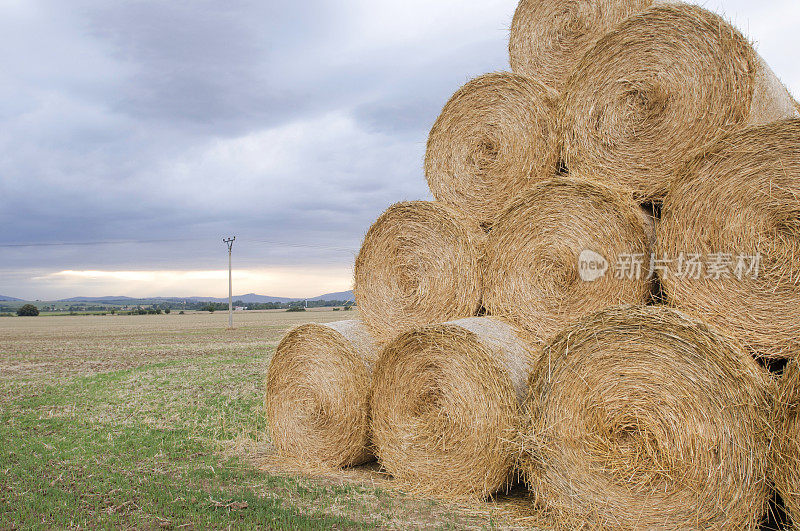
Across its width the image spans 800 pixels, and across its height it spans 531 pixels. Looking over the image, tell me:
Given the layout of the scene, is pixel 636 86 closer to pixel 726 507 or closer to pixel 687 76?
pixel 687 76

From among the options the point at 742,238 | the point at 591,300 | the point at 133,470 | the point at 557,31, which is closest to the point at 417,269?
the point at 591,300

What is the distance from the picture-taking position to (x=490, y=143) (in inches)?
215

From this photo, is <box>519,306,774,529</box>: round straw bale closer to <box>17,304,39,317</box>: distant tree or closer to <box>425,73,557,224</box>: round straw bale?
<box>425,73,557,224</box>: round straw bale

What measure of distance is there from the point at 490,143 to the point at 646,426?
2.92 meters

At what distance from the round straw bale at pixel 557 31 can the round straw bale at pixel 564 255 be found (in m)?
1.82

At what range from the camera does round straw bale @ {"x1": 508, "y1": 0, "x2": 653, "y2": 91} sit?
5.86 meters

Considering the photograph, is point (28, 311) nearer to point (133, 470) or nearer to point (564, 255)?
point (133, 470)

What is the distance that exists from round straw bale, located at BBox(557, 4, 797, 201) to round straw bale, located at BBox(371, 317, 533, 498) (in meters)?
1.66

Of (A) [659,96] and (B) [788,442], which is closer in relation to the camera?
(B) [788,442]

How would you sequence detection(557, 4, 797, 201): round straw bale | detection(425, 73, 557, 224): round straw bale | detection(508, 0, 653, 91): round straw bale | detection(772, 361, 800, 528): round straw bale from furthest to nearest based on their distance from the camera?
detection(508, 0, 653, 91): round straw bale → detection(425, 73, 557, 224): round straw bale → detection(557, 4, 797, 201): round straw bale → detection(772, 361, 800, 528): round straw bale

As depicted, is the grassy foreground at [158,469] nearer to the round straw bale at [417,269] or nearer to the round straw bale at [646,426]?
the round straw bale at [646,426]

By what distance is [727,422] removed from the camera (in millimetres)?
3412

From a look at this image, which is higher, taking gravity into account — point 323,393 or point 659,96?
point 659,96

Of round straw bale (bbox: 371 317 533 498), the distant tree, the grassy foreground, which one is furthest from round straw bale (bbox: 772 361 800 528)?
the distant tree
